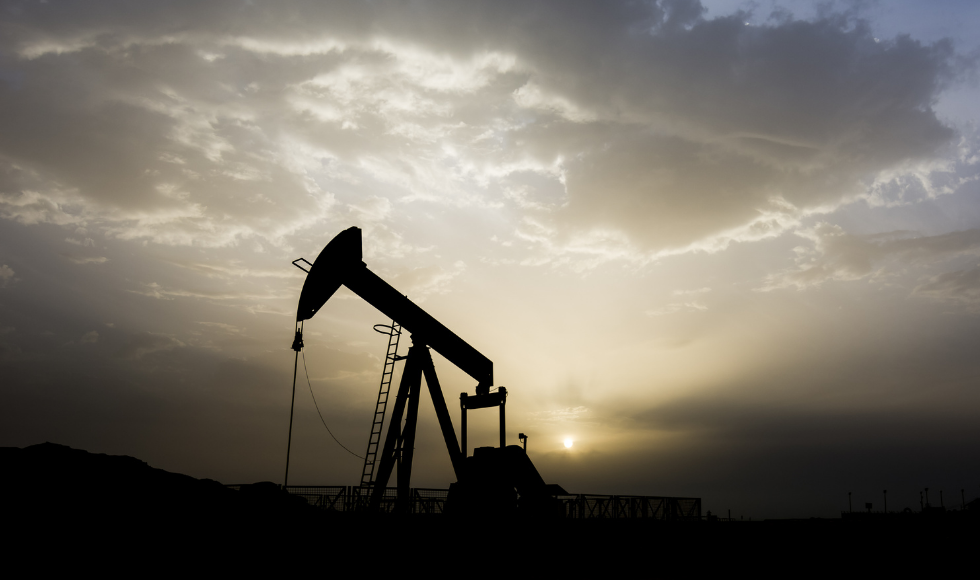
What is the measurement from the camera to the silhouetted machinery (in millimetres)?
12328

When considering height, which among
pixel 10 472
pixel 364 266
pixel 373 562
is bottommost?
pixel 373 562

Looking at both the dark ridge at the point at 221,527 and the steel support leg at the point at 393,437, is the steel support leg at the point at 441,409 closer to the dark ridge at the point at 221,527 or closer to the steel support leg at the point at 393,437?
the steel support leg at the point at 393,437

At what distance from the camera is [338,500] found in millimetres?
15906

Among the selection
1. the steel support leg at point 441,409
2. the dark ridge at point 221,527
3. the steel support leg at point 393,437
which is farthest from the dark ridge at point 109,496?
the steel support leg at point 441,409

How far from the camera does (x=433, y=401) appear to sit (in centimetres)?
1423

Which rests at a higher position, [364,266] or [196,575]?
[364,266]

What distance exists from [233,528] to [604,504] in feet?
41.0

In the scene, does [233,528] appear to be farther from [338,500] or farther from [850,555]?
[850,555]

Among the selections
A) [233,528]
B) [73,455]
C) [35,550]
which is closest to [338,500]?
[233,528]

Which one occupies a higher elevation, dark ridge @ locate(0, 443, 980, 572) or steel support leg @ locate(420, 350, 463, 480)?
steel support leg @ locate(420, 350, 463, 480)

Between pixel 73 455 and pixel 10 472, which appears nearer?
pixel 10 472

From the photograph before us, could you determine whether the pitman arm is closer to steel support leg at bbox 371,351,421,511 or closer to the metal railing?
steel support leg at bbox 371,351,421,511

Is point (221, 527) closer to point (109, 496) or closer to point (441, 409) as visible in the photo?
point (109, 496)

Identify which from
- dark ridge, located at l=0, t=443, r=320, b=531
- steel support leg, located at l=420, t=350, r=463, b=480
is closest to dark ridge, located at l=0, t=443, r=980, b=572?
dark ridge, located at l=0, t=443, r=320, b=531
